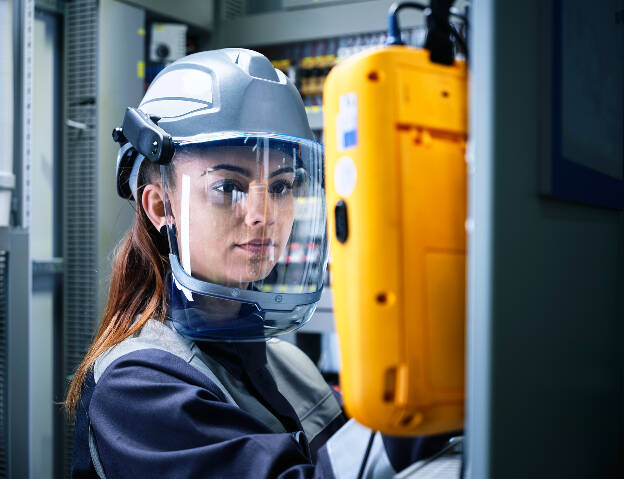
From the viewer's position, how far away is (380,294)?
2.38 ft

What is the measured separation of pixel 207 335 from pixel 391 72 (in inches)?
30.0

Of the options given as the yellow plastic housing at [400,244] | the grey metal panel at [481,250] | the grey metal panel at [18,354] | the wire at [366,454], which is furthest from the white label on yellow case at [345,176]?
the grey metal panel at [18,354]

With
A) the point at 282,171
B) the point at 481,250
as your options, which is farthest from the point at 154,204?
the point at 481,250

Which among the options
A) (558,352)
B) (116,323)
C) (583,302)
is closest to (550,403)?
(558,352)

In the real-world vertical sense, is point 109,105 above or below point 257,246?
above

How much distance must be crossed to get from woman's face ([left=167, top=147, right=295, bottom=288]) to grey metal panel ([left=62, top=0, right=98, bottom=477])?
4.51ft

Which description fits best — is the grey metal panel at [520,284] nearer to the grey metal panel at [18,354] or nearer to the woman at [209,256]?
the woman at [209,256]

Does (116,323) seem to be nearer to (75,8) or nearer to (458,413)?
(458,413)

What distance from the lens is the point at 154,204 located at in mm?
1401

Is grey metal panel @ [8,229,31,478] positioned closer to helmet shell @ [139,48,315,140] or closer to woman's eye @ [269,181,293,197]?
helmet shell @ [139,48,315,140]

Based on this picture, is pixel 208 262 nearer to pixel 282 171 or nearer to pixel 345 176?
pixel 282 171

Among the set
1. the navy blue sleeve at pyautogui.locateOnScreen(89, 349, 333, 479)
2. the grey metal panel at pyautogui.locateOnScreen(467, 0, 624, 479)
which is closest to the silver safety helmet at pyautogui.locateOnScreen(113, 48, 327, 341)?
the navy blue sleeve at pyautogui.locateOnScreen(89, 349, 333, 479)

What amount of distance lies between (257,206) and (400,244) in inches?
23.6

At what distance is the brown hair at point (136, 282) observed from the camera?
138cm
